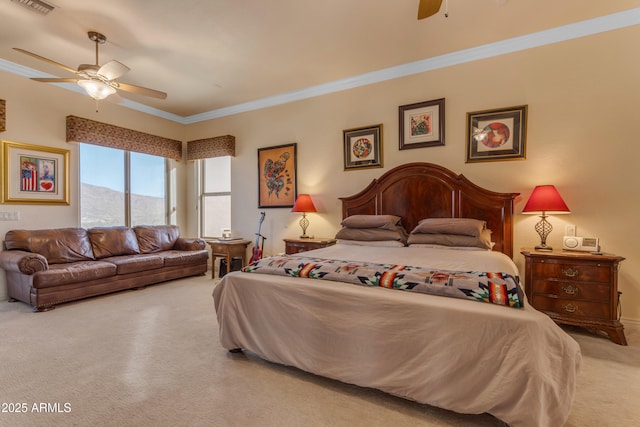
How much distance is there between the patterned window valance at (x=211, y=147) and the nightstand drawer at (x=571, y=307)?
4753 millimetres

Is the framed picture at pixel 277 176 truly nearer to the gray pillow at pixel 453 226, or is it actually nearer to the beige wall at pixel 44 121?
the gray pillow at pixel 453 226

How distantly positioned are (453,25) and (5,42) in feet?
15.5

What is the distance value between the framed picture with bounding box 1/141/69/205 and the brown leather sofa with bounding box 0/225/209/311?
0.49 metres

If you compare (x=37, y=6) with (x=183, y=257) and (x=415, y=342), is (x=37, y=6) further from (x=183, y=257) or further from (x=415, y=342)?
(x=415, y=342)

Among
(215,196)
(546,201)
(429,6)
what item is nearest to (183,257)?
(215,196)

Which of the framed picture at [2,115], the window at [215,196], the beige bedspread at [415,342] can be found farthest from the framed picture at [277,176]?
the framed picture at [2,115]

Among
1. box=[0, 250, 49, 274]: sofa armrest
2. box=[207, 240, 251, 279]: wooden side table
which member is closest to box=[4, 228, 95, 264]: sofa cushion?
box=[0, 250, 49, 274]: sofa armrest

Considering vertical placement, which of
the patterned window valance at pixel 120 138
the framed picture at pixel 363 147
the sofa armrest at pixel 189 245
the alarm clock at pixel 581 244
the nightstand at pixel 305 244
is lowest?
the sofa armrest at pixel 189 245

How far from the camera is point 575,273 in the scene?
8.64 ft

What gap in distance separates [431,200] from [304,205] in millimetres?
1689

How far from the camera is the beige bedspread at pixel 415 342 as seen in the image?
4.41 feet

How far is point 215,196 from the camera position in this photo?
573 centimetres

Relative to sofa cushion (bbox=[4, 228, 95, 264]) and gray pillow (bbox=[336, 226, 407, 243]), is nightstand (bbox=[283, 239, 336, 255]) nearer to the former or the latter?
gray pillow (bbox=[336, 226, 407, 243])

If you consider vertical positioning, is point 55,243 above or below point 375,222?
below
